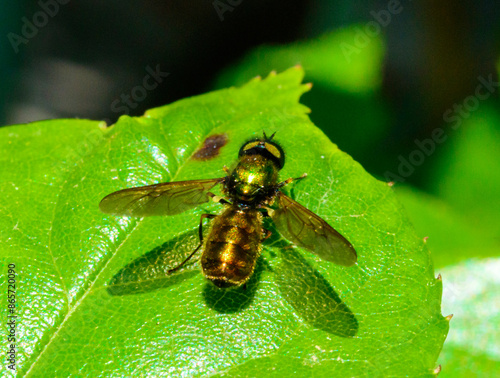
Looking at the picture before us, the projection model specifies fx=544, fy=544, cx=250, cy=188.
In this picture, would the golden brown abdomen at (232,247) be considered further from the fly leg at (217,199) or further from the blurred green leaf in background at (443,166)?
the blurred green leaf in background at (443,166)

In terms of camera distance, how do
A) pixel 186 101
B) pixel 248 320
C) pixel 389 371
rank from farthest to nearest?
1. pixel 186 101
2. pixel 248 320
3. pixel 389 371

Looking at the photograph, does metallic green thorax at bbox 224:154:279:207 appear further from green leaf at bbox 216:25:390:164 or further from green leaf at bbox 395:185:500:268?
green leaf at bbox 216:25:390:164

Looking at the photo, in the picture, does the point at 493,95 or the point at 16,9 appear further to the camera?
the point at 16,9

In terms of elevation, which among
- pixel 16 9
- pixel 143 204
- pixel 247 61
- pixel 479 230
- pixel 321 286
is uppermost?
pixel 16 9

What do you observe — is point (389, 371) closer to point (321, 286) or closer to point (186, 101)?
point (321, 286)

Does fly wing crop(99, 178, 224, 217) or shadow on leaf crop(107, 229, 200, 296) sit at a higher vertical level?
fly wing crop(99, 178, 224, 217)

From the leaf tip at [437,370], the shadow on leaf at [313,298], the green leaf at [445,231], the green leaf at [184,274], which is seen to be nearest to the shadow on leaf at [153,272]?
the green leaf at [184,274]

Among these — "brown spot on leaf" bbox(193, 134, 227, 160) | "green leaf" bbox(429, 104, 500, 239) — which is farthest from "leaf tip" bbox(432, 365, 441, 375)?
"green leaf" bbox(429, 104, 500, 239)

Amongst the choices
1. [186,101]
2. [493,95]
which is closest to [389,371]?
[186,101]
